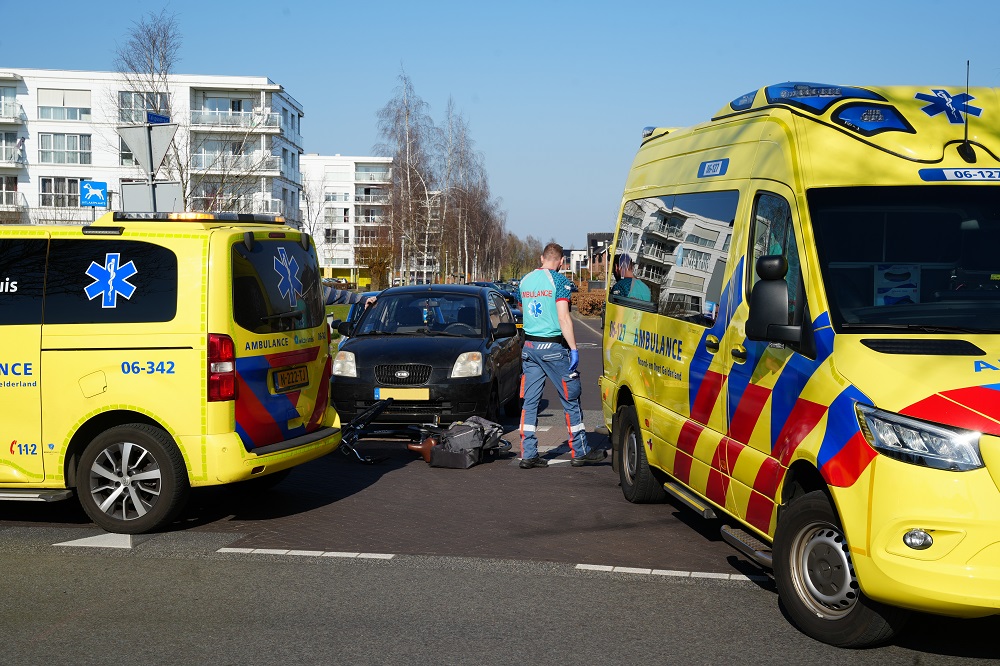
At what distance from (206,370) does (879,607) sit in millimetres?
4310

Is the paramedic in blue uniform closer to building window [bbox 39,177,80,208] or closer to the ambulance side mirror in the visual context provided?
the ambulance side mirror

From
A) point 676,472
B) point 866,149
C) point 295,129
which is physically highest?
point 295,129

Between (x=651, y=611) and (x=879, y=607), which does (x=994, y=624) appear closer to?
(x=879, y=607)

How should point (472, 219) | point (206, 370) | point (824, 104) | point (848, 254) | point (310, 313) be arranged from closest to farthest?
point (848, 254) → point (824, 104) → point (206, 370) → point (310, 313) → point (472, 219)

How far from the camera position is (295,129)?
9369cm

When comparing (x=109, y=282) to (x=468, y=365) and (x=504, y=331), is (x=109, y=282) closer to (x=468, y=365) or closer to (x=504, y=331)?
(x=468, y=365)

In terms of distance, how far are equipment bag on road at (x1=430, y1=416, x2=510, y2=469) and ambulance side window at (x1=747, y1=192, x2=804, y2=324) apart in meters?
4.72

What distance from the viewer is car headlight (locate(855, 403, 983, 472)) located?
13.0ft

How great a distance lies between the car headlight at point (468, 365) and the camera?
10.9 meters

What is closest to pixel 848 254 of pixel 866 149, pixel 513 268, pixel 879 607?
pixel 866 149

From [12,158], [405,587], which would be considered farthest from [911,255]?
[12,158]

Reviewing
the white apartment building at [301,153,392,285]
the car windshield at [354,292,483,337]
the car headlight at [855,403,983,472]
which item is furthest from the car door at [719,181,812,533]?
the white apartment building at [301,153,392,285]

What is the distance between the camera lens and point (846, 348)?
450 cm

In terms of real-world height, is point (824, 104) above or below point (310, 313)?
above
